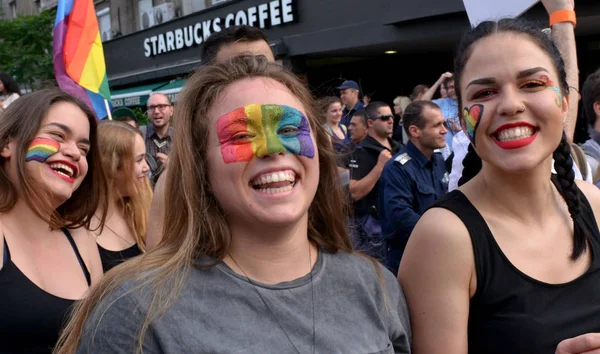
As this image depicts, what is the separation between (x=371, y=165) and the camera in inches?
221

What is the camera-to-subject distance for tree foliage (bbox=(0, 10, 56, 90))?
1764 cm

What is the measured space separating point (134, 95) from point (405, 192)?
44.3ft

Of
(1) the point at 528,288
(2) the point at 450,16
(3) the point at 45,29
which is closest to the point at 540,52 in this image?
(1) the point at 528,288

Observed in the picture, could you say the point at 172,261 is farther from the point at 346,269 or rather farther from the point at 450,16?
the point at 450,16

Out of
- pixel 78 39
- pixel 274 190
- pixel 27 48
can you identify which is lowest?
pixel 274 190

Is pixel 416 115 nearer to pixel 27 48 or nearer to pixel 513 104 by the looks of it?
pixel 513 104

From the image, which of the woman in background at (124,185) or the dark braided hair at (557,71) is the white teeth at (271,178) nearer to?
the dark braided hair at (557,71)

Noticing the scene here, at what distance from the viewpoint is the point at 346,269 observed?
177 centimetres

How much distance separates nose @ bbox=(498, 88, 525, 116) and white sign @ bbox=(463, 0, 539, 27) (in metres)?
1.25

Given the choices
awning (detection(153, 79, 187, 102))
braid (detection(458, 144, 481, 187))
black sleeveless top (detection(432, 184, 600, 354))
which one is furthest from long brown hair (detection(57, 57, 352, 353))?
awning (detection(153, 79, 187, 102))

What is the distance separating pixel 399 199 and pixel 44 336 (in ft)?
9.49

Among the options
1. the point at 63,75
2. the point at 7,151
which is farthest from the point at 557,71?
the point at 63,75

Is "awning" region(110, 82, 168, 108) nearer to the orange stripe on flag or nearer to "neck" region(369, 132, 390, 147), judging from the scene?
the orange stripe on flag

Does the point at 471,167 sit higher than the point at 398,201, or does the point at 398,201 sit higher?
the point at 471,167
